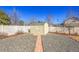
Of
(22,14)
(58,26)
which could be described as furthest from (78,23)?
(22,14)

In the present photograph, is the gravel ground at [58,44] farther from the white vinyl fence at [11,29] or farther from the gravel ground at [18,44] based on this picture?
the white vinyl fence at [11,29]

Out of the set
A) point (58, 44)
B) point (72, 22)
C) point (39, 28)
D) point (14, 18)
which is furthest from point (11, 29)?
point (72, 22)

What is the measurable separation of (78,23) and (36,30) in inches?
17.5

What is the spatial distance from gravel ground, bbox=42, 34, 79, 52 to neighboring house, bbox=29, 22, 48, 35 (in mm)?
58

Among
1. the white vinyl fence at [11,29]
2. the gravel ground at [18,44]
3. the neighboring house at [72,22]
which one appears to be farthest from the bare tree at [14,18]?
the neighboring house at [72,22]

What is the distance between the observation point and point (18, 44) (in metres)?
2.58

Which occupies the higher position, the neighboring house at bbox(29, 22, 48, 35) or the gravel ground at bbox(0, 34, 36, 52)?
the neighboring house at bbox(29, 22, 48, 35)

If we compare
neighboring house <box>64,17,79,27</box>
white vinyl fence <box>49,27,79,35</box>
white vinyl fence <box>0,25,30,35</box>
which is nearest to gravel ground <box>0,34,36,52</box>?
white vinyl fence <box>0,25,30,35</box>

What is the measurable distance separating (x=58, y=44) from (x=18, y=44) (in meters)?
0.42

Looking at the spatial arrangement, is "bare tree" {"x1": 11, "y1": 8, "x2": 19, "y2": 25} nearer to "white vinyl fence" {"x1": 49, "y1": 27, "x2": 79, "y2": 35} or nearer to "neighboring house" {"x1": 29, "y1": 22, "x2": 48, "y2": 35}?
"neighboring house" {"x1": 29, "y1": 22, "x2": 48, "y2": 35}

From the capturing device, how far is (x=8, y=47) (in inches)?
102

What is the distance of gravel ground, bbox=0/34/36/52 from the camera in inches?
102

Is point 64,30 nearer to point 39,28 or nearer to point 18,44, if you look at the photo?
point 39,28

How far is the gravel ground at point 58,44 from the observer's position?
8.48 feet
